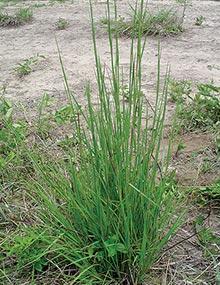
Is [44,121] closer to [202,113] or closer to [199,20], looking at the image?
[202,113]

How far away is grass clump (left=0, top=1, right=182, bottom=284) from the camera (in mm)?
1415

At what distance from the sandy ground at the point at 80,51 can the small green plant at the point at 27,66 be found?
45 millimetres

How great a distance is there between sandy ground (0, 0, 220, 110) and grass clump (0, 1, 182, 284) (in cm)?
168

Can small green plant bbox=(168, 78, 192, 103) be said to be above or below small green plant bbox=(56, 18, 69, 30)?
above

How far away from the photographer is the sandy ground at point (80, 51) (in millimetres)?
3492

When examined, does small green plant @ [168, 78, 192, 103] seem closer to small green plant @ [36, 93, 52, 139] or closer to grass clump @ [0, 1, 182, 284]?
small green plant @ [36, 93, 52, 139]

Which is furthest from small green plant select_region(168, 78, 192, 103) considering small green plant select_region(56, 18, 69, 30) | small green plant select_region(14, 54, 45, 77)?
small green plant select_region(56, 18, 69, 30)

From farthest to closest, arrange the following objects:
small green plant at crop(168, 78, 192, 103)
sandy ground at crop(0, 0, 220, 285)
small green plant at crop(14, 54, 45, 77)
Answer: small green plant at crop(14, 54, 45, 77), sandy ground at crop(0, 0, 220, 285), small green plant at crop(168, 78, 192, 103)

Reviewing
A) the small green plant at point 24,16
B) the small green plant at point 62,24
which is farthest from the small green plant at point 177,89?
the small green plant at point 24,16

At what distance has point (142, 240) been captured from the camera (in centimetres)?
146

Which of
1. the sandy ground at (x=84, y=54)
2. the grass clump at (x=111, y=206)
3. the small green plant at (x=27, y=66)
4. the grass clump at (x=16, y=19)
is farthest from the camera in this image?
the grass clump at (x=16, y=19)

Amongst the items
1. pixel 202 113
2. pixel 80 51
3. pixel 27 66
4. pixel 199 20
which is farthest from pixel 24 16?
pixel 202 113

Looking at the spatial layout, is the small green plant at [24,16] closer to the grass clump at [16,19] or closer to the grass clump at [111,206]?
the grass clump at [16,19]

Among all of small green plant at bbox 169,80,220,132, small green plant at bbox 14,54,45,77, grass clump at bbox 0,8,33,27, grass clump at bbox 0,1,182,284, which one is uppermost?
grass clump at bbox 0,1,182,284
